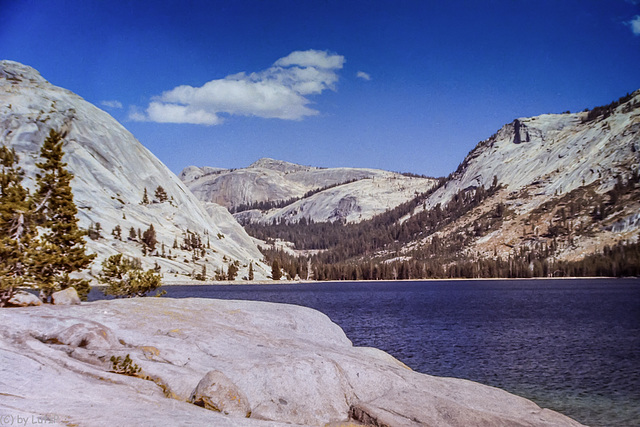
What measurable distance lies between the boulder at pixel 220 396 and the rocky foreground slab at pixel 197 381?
0.13ft

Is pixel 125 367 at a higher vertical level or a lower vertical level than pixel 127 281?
lower

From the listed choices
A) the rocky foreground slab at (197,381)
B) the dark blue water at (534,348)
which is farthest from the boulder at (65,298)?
the dark blue water at (534,348)

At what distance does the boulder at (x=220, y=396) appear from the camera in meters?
17.5

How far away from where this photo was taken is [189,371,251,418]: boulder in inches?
688

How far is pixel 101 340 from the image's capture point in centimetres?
2006

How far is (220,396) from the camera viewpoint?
701 inches

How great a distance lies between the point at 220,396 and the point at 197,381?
1554 mm

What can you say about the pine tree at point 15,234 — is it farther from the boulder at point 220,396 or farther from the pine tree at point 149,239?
the pine tree at point 149,239

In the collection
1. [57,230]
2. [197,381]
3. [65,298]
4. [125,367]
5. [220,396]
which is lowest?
[220,396]

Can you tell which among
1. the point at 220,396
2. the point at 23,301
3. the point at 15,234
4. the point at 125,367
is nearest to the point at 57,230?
the point at 15,234

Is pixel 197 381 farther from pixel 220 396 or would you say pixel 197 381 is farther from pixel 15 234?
pixel 15 234

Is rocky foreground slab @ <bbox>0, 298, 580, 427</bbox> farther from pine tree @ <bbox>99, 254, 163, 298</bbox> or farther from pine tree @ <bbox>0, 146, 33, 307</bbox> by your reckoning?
pine tree @ <bbox>99, 254, 163, 298</bbox>

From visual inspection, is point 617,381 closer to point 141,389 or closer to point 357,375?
point 357,375

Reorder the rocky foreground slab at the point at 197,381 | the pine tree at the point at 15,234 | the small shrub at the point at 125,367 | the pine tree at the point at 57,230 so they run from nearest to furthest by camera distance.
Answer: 1. the rocky foreground slab at the point at 197,381
2. the small shrub at the point at 125,367
3. the pine tree at the point at 15,234
4. the pine tree at the point at 57,230
